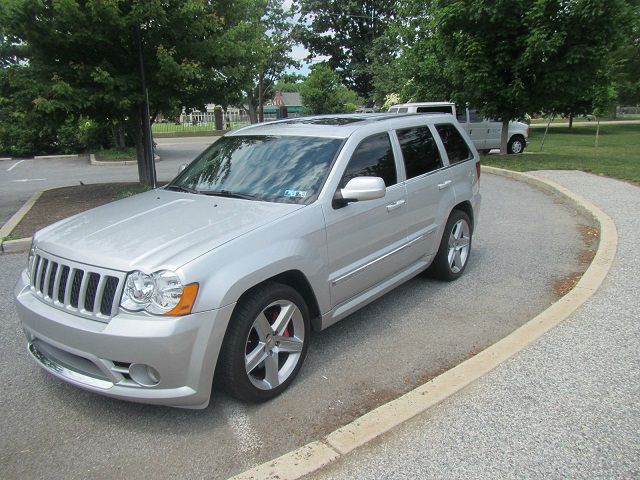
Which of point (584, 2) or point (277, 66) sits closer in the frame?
point (584, 2)

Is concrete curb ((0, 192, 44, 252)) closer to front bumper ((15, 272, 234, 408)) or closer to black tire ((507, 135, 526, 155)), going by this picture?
front bumper ((15, 272, 234, 408))

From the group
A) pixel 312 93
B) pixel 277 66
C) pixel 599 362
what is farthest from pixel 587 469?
pixel 277 66

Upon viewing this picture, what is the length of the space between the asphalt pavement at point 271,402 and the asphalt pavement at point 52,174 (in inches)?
272

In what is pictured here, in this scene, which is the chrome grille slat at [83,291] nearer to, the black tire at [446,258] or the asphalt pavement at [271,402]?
the asphalt pavement at [271,402]

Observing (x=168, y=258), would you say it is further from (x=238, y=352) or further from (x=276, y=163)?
(x=276, y=163)

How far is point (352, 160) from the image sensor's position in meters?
4.03

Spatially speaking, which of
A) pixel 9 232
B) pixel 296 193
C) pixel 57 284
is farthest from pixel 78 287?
pixel 9 232

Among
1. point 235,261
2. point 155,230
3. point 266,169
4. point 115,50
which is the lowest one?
point 235,261

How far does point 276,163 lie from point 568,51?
13.3 meters

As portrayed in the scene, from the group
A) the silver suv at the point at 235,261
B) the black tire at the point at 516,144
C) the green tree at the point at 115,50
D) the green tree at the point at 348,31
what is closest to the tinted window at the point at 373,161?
the silver suv at the point at 235,261

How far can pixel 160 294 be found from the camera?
2789 millimetres

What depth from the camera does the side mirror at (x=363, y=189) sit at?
142 inches

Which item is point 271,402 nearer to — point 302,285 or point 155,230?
point 302,285

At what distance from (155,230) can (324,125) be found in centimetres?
186
